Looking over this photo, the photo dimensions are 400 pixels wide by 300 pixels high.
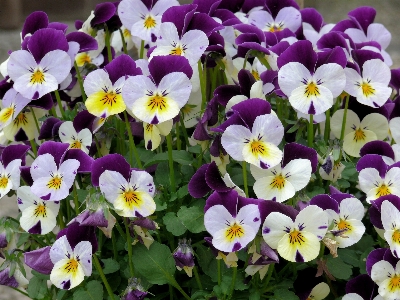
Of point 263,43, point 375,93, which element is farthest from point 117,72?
point 375,93

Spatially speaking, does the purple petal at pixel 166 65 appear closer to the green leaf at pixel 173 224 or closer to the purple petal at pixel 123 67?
the purple petal at pixel 123 67

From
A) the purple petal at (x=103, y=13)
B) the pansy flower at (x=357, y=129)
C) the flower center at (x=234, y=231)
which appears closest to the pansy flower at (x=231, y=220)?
the flower center at (x=234, y=231)

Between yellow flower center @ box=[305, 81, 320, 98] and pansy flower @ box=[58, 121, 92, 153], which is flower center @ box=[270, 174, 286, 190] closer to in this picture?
yellow flower center @ box=[305, 81, 320, 98]

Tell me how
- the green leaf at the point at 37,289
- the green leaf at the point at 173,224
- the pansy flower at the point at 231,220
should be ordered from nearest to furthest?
the pansy flower at the point at 231,220 < the green leaf at the point at 173,224 < the green leaf at the point at 37,289

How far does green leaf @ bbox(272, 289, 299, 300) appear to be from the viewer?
101 centimetres

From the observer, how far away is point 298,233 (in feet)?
3.01

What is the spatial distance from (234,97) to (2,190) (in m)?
0.37

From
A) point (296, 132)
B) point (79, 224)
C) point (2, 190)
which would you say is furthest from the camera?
point (296, 132)

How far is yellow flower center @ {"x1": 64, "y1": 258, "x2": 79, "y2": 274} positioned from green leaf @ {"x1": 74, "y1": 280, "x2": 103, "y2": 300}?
0.09 metres

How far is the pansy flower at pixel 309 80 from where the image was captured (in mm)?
986

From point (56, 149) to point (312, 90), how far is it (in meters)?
0.37

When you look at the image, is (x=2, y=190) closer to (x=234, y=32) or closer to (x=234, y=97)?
(x=234, y=97)

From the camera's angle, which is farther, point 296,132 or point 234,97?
point 296,132

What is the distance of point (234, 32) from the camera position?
1243mm
